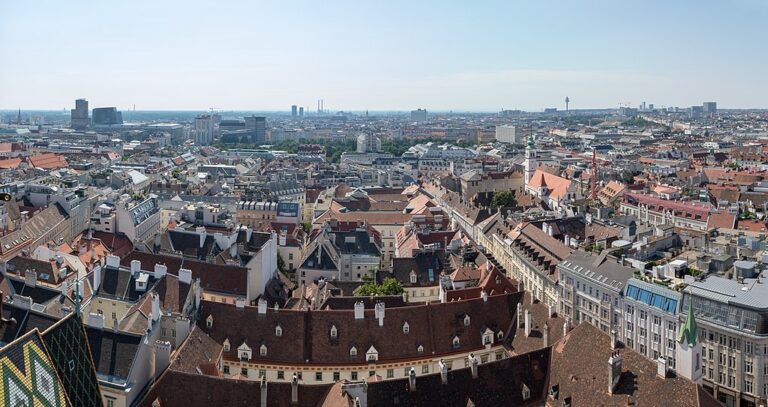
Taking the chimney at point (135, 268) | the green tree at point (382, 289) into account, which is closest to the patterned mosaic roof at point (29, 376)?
the chimney at point (135, 268)

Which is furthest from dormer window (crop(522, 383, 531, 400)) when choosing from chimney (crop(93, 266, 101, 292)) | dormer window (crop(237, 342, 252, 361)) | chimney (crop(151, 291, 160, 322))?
chimney (crop(93, 266, 101, 292))

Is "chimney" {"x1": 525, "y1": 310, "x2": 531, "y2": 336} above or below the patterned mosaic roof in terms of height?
below

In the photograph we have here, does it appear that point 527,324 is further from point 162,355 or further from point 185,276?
point 185,276

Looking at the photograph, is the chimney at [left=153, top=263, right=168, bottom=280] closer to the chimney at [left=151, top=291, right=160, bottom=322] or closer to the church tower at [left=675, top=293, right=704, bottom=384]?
the chimney at [left=151, top=291, right=160, bottom=322]

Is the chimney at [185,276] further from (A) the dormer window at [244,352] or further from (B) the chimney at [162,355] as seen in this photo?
(B) the chimney at [162,355]

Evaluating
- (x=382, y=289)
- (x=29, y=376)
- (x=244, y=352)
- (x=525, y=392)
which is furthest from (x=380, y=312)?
(x=29, y=376)

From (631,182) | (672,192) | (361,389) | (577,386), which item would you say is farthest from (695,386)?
(631,182)
